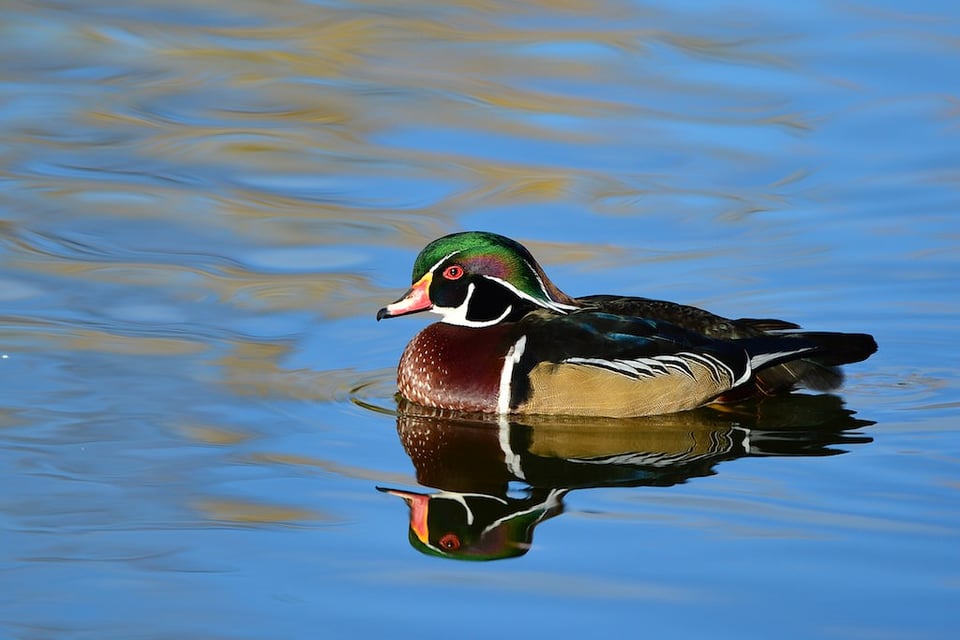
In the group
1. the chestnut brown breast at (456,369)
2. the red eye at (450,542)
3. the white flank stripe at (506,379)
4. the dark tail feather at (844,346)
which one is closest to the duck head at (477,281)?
the chestnut brown breast at (456,369)

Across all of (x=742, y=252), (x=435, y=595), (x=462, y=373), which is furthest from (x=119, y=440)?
(x=742, y=252)

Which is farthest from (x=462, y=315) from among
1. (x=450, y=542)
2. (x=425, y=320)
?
(x=450, y=542)

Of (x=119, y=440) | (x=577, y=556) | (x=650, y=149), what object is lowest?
(x=119, y=440)

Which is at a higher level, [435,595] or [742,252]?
[742,252]

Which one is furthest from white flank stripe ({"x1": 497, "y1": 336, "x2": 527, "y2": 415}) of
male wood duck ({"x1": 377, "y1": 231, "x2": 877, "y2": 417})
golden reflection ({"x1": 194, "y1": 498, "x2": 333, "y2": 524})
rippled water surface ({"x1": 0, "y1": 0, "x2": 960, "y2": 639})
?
golden reflection ({"x1": 194, "y1": 498, "x2": 333, "y2": 524})

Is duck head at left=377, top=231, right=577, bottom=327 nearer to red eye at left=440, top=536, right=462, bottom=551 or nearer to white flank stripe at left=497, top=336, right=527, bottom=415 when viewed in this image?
white flank stripe at left=497, top=336, right=527, bottom=415

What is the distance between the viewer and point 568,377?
8977 mm

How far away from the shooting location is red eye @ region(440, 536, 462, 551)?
7.11m

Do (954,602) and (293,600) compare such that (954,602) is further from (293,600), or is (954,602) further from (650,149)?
(650,149)

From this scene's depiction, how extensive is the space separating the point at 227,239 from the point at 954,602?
654 cm

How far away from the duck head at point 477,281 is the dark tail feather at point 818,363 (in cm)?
115

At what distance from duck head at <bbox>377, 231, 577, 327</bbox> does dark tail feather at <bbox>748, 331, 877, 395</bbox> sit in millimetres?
1152

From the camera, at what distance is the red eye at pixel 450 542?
711 cm

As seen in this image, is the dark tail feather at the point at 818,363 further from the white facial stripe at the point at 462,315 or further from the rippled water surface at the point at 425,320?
the white facial stripe at the point at 462,315
